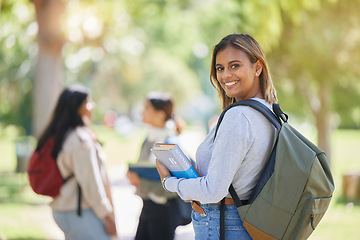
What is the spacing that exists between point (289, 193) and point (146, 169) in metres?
2.34

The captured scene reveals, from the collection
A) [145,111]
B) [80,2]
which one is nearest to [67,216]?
[145,111]

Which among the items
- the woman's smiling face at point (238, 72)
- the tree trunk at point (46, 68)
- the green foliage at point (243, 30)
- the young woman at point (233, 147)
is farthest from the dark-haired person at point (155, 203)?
the tree trunk at point (46, 68)

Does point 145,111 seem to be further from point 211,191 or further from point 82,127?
point 211,191

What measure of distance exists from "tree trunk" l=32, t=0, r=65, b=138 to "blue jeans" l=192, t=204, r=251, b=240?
26.1ft

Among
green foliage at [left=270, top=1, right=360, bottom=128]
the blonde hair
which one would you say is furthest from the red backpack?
green foliage at [left=270, top=1, right=360, bottom=128]

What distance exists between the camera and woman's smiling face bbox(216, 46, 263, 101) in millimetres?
2465

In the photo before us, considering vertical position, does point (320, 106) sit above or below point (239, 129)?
below

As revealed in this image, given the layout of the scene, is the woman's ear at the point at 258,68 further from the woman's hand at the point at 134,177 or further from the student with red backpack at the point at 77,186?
the woman's hand at the point at 134,177

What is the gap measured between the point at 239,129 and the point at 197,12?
478 inches

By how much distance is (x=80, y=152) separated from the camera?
3.83 meters

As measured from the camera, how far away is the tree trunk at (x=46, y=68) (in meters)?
9.72

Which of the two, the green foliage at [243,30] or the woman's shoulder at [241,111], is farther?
the green foliage at [243,30]

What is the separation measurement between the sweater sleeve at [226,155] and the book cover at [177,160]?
0.15 m

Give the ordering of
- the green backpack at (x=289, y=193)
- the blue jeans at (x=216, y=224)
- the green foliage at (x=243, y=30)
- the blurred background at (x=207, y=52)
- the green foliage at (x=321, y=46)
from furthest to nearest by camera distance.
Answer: the green foliage at (x=321, y=46)
the green foliage at (x=243, y=30)
the blurred background at (x=207, y=52)
the blue jeans at (x=216, y=224)
the green backpack at (x=289, y=193)
